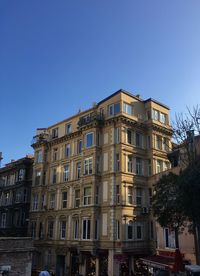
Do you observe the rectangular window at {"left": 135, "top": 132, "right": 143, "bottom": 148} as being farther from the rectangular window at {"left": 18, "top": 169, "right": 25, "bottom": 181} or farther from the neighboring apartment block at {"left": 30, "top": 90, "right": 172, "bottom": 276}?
the rectangular window at {"left": 18, "top": 169, "right": 25, "bottom": 181}

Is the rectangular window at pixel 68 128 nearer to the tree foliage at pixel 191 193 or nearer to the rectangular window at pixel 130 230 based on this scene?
the rectangular window at pixel 130 230

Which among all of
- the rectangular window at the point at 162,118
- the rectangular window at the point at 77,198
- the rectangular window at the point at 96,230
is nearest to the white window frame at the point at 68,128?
the rectangular window at the point at 77,198

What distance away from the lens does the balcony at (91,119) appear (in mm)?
36666

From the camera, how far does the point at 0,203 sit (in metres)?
52.7

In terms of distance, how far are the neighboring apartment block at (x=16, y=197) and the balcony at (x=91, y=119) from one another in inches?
575

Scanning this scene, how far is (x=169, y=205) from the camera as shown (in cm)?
1930

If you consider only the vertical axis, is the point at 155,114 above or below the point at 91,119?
above

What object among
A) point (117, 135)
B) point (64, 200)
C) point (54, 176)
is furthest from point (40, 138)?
point (117, 135)

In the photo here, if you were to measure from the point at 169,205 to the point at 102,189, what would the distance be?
16.0 metres

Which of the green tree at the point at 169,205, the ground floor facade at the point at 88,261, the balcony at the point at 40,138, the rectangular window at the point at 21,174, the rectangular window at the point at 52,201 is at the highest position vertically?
the balcony at the point at 40,138

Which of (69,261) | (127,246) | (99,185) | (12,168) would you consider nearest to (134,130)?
(99,185)

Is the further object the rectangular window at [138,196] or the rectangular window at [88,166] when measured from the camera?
the rectangular window at [88,166]

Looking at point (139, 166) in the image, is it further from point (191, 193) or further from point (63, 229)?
point (191, 193)

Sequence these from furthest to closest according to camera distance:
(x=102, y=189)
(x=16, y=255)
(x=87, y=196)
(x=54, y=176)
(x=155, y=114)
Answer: (x=54, y=176), (x=155, y=114), (x=87, y=196), (x=102, y=189), (x=16, y=255)
